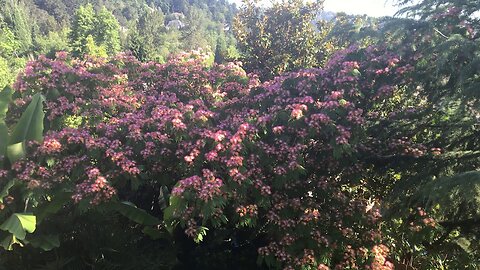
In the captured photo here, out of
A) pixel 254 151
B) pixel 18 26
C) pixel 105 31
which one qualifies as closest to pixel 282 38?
pixel 254 151

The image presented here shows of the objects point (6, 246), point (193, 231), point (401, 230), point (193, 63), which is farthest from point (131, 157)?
point (401, 230)

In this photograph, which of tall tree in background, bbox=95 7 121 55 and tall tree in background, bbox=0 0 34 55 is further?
tall tree in background, bbox=0 0 34 55

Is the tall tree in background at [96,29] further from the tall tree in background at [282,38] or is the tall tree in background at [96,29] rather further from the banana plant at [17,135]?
the banana plant at [17,135]

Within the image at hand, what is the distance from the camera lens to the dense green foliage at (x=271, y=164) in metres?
5.16

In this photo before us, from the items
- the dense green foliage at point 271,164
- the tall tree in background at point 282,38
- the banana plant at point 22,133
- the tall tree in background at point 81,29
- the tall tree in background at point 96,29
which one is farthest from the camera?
the tall tree in background at point 96,29

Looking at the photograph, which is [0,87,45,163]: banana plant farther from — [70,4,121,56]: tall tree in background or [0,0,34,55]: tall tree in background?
[0,0,34,55]: tall tree in background

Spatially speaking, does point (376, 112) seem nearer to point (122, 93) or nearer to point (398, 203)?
point (398, 203)

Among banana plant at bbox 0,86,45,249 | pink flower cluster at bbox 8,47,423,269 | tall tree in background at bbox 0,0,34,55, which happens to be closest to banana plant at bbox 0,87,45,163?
banana plant at bbox 0,86,45,249

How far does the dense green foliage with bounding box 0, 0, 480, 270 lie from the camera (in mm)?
5156

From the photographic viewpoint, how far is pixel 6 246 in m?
5.00

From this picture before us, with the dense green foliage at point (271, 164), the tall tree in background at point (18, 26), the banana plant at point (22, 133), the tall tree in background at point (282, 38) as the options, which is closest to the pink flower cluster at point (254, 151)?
the dense green foliage at point (271, 164)

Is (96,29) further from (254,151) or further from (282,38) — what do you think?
(254,151)

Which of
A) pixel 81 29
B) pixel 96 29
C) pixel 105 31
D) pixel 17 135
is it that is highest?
pixel 17 135

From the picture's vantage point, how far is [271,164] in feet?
18.6
